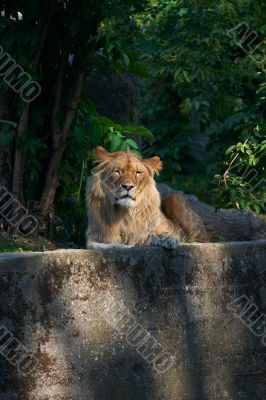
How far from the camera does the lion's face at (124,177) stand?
652cm

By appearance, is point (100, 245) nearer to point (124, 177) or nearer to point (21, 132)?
point (124, 177)

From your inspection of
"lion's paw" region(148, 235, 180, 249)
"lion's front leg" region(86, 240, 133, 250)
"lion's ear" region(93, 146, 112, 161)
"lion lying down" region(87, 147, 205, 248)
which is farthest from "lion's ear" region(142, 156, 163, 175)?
"lion's paw" region(148, 235, 180, 249)

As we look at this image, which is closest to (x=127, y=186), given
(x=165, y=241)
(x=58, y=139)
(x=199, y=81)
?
(x=165, y=241)

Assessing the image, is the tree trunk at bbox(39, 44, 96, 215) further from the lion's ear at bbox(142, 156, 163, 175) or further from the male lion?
the lion's ear at bbox(142, 156, 163, 175)

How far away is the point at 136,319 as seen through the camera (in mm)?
5801

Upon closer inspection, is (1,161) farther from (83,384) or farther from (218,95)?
(218,95)

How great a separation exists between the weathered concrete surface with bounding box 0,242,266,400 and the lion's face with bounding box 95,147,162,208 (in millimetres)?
686

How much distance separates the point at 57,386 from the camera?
546 centimetres

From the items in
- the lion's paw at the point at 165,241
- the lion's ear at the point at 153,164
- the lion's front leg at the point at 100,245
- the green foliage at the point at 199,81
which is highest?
the green foliage at the point at 199,81

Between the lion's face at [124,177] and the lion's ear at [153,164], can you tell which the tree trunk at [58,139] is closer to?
the lion's face at [124,177]

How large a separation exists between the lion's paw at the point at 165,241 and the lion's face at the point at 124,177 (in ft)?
1.68

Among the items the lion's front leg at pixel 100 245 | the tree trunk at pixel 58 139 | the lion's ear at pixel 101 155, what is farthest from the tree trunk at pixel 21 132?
the lion's front leg at pixel 100 245

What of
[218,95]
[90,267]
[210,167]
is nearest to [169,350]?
[90,267]

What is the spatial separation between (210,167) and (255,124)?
610 centimetres
